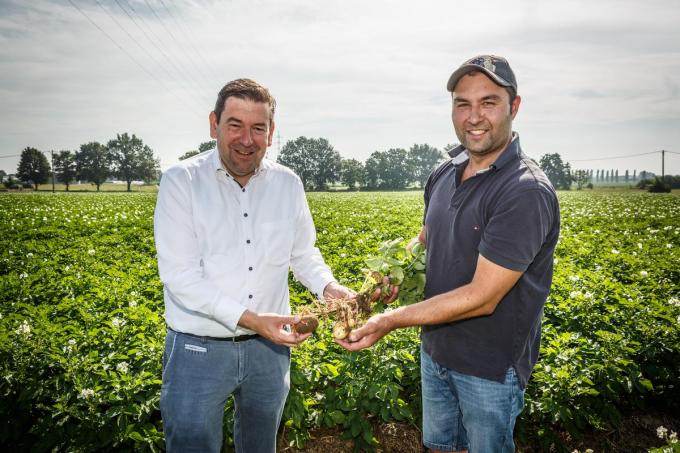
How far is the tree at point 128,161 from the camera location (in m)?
97.4

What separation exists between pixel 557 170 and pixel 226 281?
371 feet

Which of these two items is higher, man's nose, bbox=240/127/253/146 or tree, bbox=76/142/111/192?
tree, bbox=76/142/111/192

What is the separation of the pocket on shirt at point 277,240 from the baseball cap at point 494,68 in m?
1.38

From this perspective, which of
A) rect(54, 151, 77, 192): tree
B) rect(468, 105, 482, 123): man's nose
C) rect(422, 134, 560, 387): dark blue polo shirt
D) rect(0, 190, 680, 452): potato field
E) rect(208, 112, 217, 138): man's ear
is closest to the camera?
rect(422, 134, 560, 387): dark blue polo shirt

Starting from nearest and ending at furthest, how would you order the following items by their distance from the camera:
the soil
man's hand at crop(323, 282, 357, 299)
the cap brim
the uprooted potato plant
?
the cap brim, the uprooted potato plant, man's hand at crop(323, 282, 357, 299), the soil

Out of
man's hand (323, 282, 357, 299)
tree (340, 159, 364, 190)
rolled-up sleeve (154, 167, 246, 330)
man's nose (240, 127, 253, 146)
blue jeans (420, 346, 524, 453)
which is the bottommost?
blue jeans (420, 346, 524, 453)

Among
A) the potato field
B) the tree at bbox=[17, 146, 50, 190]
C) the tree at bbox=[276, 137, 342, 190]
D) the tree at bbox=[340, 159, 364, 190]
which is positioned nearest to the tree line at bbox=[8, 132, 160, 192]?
the tree at bbox=[17, 146, 50, 190]

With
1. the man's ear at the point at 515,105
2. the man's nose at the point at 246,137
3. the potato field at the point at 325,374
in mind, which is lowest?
the potato field at the point at 325,374

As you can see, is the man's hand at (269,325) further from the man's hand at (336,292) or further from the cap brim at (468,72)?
the cap brim at (468,72)

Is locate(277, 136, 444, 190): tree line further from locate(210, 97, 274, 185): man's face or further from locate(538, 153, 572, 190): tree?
locate(210, 97, 274, 185): man's face

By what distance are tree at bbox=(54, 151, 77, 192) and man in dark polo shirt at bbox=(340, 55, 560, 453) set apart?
354 feet

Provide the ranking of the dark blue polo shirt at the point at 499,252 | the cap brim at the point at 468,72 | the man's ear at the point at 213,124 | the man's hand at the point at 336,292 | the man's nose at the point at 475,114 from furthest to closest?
the man's hand at the point at 336,292 < the man's ear at the point at 213,124 < the man's nose at the point at 475,114 < the cap brim at the point at 468,72 < the dark blue polo shirt at the point at 499,252

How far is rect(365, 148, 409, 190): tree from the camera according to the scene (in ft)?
339

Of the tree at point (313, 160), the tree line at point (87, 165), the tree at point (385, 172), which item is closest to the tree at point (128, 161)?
the tree line at point (87, 165)
